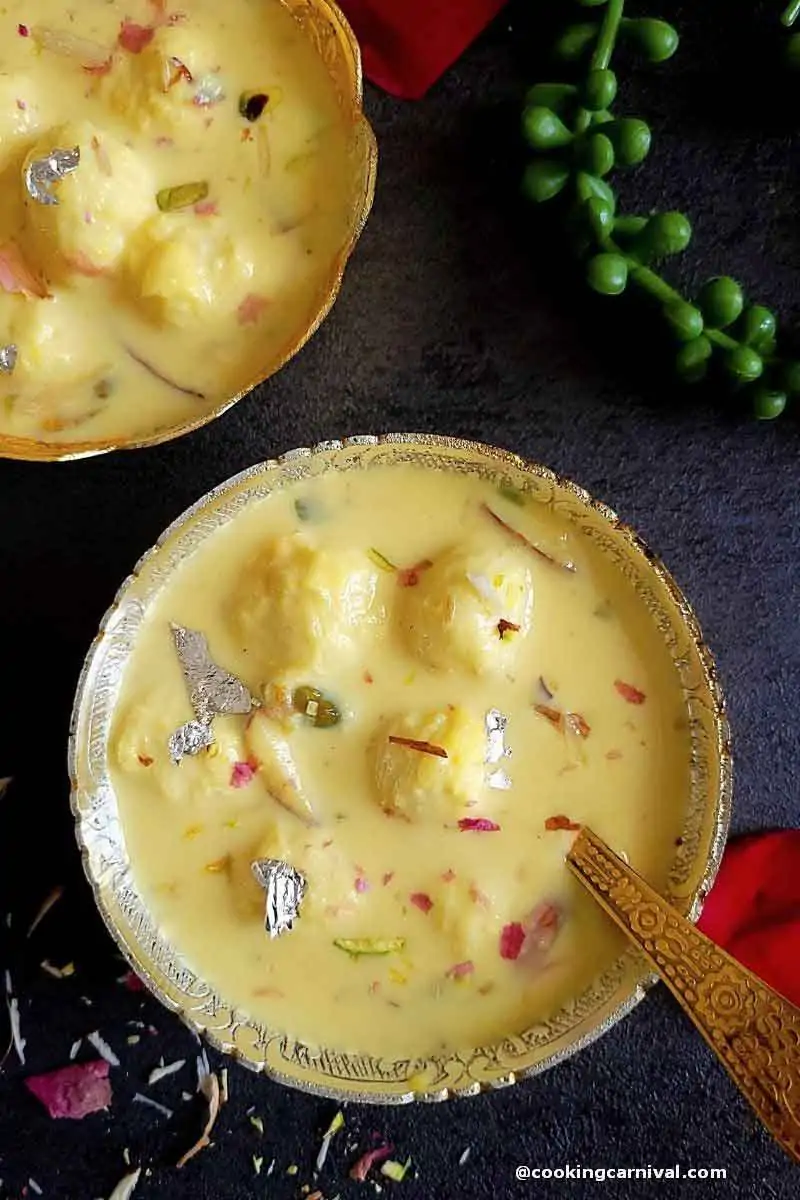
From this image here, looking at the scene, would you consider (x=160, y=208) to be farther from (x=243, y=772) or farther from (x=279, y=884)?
(x=279, y=884)

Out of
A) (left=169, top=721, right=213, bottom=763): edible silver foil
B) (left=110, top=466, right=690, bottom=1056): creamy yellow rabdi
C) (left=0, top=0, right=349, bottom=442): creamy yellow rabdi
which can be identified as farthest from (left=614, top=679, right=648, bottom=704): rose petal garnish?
(left=0, top=0, right=349, bottom=442): creamy yellow rabdi

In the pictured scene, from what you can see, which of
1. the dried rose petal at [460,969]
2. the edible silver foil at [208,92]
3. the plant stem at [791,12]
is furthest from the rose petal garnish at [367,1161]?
the plant stem at [791,12]

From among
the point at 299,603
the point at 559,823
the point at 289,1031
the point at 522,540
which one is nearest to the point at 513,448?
the point at 522,540

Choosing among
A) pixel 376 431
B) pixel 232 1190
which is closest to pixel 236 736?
pixel 376 431

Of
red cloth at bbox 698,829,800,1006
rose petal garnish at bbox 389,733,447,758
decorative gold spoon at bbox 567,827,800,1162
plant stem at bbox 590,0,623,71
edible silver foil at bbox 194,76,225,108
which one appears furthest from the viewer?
red cloth at bbox 698,829,800,1006

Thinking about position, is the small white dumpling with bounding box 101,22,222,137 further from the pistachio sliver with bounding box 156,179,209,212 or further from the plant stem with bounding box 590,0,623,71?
the plant stem with bounding box 590,0,623,71

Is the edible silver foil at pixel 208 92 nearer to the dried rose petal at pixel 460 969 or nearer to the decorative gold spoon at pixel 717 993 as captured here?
the decorative gold spoon at pixel 717 993
